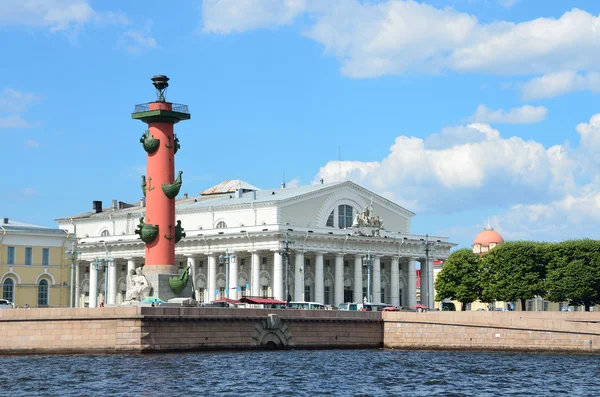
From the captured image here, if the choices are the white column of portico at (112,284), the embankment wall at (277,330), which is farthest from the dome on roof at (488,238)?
the embankment wall at (277,330)

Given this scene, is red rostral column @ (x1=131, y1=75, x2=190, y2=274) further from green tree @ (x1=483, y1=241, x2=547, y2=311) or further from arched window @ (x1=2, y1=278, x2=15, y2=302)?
green tree @ (x1=483, y1=241, x2=547, y2=311)

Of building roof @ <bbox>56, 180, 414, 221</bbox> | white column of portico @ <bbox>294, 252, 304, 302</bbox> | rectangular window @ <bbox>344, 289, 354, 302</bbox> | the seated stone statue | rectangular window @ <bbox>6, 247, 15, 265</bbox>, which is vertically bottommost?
the seated stone statue

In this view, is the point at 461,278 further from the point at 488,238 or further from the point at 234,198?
the point at 488,238

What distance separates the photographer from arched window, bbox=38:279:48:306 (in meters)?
88.9

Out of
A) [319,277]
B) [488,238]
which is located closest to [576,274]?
[319,277]

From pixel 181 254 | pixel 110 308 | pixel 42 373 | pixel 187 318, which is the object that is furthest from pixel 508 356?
pixel 181 254

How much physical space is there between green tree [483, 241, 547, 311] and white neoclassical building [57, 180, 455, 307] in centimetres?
1148

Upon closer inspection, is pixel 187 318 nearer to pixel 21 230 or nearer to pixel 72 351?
pixel 72 351

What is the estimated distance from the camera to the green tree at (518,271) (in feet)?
291

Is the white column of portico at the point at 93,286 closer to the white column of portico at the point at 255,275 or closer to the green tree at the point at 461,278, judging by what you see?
the white column of portico at the point at 255,275

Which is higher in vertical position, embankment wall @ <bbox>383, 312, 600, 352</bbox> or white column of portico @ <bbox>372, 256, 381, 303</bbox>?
white column of portico @ <bbox>372, 256, 381, 303</bbox>

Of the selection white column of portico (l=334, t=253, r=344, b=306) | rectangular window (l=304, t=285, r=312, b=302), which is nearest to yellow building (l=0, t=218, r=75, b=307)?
rectangular window (l=304, t=285, r=312, b=302)

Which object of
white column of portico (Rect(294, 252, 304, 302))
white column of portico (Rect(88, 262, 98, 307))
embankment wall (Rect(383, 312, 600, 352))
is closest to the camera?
embankment wall (Rect(383, 312, 600, 352))

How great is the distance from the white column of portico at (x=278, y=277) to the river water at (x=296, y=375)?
37.1 m
